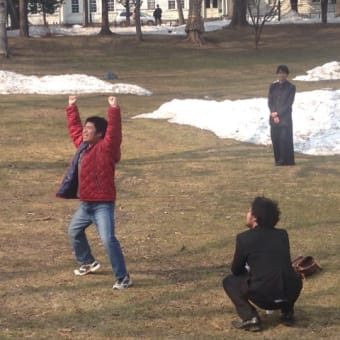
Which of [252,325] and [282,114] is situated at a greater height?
[282,114]

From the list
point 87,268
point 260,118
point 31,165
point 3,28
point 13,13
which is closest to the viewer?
point 87,268

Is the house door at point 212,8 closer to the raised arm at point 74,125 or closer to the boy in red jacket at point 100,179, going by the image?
the raised arm at point 74,125

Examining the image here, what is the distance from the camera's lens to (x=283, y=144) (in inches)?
575

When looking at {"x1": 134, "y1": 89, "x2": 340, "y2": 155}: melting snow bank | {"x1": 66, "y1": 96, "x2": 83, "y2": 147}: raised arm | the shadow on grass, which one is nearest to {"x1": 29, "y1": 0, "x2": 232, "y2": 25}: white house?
{"x1": 134, "y1": 89, "x2": 340, "y2": 155}: melting snow bank

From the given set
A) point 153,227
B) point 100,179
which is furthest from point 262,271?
point 153,227

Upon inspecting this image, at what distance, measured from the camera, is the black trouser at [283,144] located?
1451 cm

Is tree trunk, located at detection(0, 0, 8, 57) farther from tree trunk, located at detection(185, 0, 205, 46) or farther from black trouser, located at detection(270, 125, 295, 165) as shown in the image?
black trouser, located at detection(270, 125, 295, 165)

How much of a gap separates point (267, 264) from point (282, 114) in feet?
26.1

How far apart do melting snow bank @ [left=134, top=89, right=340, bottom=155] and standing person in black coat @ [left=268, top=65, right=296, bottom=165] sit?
2014mm

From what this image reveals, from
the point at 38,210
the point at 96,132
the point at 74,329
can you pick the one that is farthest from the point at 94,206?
the point at 38,210

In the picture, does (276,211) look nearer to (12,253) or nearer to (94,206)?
(94,206)

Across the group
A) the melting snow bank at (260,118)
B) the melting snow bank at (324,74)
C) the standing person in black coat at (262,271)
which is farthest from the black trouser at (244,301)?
the melting snow bank at (324,74)

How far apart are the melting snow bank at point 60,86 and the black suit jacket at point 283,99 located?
1280 centimetres

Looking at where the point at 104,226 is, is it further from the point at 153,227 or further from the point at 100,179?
the point at 153,227
